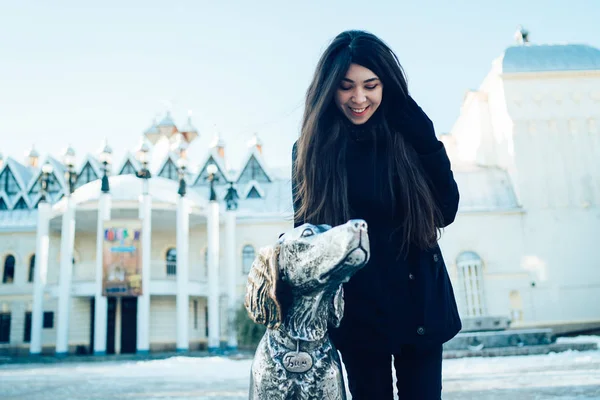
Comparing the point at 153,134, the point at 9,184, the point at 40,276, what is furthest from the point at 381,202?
the point at 153,134

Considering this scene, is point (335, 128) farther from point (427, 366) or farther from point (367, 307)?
point (427, 366)

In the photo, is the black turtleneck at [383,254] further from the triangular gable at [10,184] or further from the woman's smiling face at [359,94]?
the triangular gable at [10,184]

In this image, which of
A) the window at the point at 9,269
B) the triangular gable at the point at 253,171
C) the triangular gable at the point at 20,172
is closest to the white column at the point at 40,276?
the window at the point at 9,269

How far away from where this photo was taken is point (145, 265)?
73.1 feet

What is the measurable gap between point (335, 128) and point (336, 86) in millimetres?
178

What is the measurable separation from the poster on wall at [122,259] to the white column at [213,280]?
3.03 meters

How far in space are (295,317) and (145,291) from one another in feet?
70.1

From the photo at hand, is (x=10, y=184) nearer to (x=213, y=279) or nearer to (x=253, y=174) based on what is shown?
(x=253, y=174)

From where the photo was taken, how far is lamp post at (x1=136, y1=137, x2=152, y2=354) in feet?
70.0

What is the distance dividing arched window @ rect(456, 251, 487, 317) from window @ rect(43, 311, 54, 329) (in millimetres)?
19899

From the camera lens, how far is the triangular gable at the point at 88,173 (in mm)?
32125

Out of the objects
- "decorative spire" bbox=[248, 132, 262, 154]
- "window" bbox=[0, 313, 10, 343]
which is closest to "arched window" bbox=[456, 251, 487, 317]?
"decorative spire" bbox=[248, 132, 262, 154]

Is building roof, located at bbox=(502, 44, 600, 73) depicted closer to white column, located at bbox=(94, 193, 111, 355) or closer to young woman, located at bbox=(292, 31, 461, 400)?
white column, located at bbox=(94, 193, 111, 355)

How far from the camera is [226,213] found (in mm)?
25578
